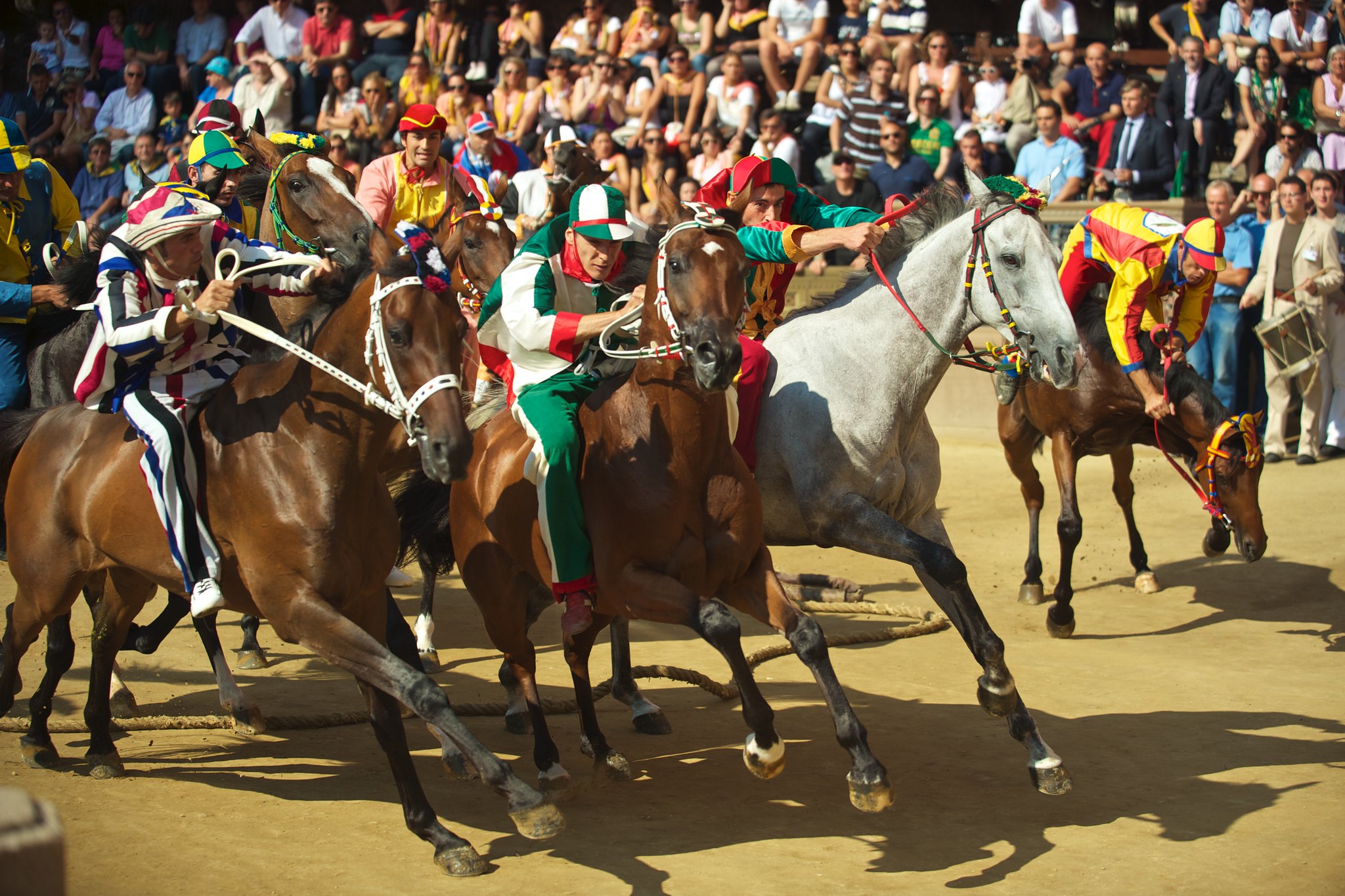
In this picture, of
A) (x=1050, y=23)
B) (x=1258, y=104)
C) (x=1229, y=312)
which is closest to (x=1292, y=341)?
(x=1229, y=312)

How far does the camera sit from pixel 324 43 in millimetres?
17875

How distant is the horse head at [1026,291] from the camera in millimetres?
5365

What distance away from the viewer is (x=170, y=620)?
269 inches

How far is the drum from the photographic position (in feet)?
38.4

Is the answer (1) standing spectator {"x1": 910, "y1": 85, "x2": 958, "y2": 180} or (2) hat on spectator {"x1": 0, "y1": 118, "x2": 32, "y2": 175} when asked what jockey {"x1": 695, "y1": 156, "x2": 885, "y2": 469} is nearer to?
(2) hat on spectator {"x1": 0, "y1": 118, "x2": 32, "y2": 175}

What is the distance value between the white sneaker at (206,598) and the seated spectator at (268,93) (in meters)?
12.7

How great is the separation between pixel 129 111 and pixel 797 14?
8.88m

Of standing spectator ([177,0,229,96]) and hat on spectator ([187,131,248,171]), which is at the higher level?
standing spectator ([177,0,229,96])

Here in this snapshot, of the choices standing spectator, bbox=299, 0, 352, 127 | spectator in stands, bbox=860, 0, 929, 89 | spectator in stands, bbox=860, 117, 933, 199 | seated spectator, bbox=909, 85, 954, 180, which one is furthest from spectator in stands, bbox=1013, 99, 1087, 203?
standing spectator, bbox=299, 0, 352, 127

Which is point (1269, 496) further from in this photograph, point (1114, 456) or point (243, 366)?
point (243, 366)

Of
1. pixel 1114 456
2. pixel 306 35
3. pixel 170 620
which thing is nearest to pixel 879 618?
pixel 1114 456

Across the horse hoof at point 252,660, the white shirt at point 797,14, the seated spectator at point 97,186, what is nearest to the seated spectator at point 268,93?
the seated spectator at point 97,186

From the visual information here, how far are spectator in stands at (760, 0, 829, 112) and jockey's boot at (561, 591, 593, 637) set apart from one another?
38.4 ft

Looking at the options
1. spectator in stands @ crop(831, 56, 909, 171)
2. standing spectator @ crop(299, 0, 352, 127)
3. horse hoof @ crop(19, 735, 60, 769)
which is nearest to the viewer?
horse hoof @ crop(19, 735, 60, 769)
